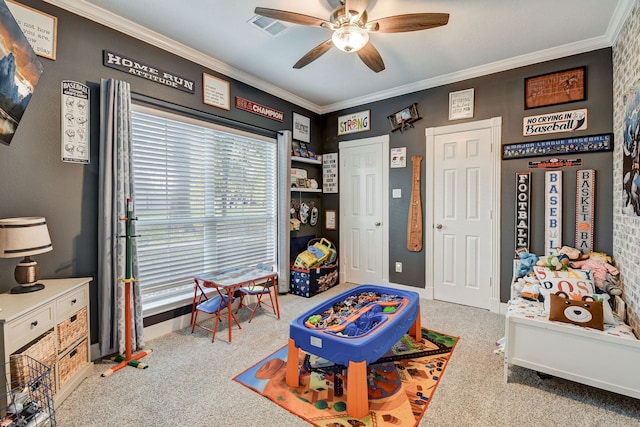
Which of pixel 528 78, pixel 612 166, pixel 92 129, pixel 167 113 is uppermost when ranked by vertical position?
pixel 528 78

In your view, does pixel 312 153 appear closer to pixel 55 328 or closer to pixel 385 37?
pixel 385 37

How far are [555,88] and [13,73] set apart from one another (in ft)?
14.0

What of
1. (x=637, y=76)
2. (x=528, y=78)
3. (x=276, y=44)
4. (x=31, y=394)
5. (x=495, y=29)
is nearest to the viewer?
(x=31, y=394)

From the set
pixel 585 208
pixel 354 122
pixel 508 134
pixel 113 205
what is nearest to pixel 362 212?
pixel 354 122

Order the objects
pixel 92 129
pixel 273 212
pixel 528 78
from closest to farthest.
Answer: pixel 92 129, pixel 528 78, pixel 273 212

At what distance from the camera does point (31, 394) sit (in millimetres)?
1512

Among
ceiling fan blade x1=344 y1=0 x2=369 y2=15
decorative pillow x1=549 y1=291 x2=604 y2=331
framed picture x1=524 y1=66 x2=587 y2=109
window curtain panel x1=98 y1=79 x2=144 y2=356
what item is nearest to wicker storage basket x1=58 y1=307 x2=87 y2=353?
window curtain panel x1=98 y1=79 x2=144 y2=356

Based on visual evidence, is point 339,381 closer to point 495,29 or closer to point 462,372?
point 462,372

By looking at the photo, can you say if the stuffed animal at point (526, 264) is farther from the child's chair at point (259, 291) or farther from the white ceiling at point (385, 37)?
the child's chair at point (259, 291)

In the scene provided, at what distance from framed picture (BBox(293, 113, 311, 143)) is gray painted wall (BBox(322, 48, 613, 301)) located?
1.60 feet

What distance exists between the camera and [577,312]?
1.87 metres

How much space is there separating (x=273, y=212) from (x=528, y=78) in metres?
3.23

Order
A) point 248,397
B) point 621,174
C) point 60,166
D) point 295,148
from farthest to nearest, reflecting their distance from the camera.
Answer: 1. point 295,148
2. point 621,174
3. point 60,166
4. point 248,397

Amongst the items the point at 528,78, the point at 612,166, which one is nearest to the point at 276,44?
the point at 528,78
